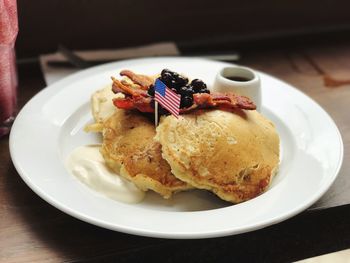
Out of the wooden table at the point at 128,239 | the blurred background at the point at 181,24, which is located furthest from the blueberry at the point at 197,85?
the blurred background at the point at 181,24

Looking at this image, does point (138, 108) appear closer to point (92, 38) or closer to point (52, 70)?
point (52, 70)

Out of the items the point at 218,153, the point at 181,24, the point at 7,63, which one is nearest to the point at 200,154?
the point at 218,153

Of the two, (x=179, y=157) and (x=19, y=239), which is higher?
(x=179, y=157)

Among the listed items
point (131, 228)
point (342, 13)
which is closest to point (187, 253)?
point (131, 228)

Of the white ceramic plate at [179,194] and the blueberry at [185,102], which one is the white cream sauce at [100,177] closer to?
the white ceramic plate at [179,194]

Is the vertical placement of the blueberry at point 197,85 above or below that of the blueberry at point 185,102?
above

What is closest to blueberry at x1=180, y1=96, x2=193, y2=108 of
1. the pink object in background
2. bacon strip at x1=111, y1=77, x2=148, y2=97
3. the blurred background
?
bacon strip at x1=111, y1=77, x2=148, y2=97
